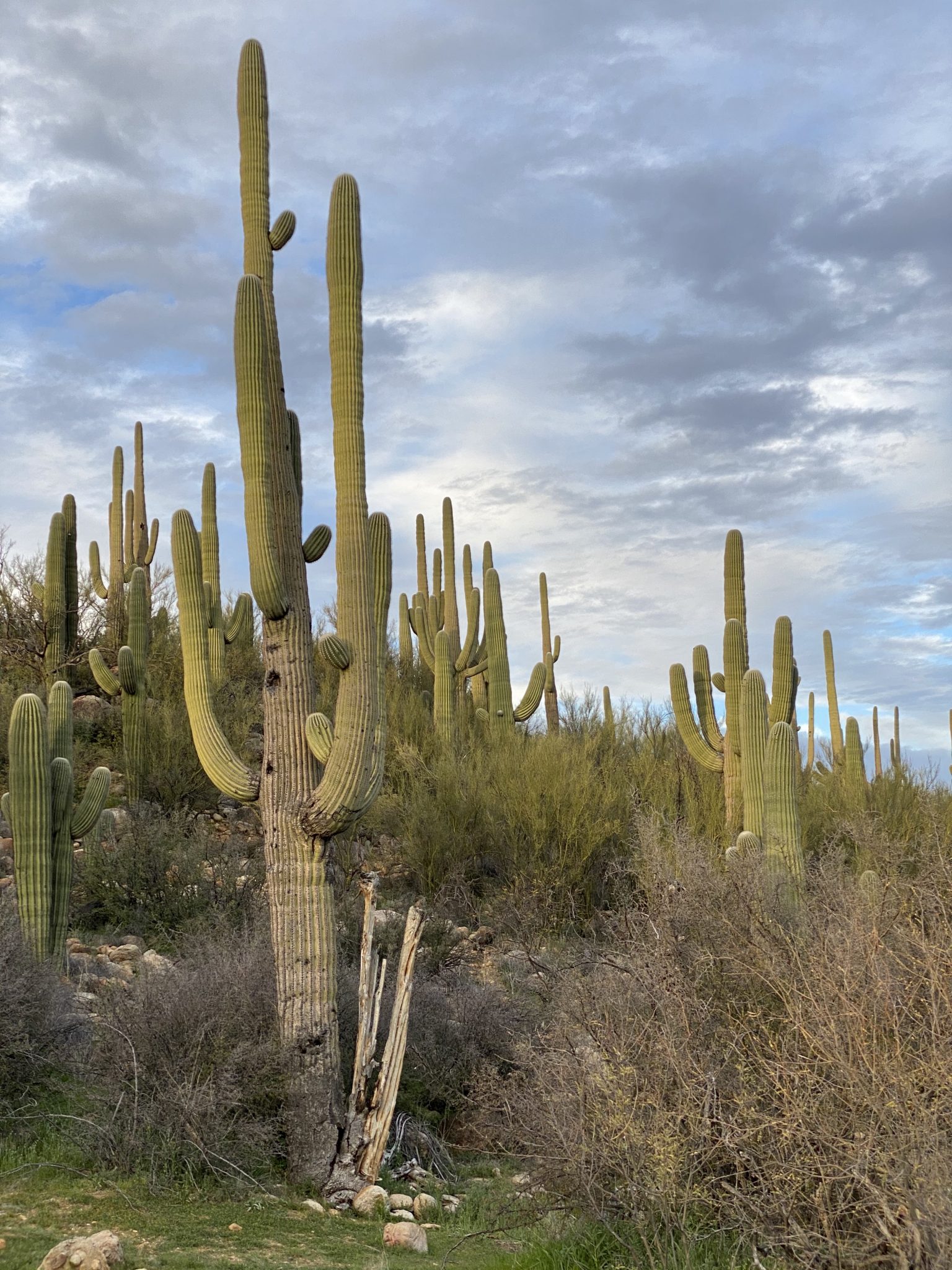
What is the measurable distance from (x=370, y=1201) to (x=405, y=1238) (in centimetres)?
77

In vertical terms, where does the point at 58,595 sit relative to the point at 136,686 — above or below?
above

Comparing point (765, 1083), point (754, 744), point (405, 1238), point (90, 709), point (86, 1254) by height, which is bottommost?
point (405, 1238)

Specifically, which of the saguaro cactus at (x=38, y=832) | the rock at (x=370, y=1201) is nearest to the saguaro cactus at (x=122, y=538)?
the saguaro cactus at (x=38, y=832)

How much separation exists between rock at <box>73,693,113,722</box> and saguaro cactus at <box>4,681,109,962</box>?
26.1ft

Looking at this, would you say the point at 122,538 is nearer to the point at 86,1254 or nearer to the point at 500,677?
the point at 500,677

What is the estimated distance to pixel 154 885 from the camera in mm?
12625

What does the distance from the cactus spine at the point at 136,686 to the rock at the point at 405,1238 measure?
34.2 ft

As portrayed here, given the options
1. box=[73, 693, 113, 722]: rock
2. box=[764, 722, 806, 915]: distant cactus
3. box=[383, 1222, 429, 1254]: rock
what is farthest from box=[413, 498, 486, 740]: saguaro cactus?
box=[383, 1222, 429, 1254]: rock

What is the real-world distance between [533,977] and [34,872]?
15.4 ft

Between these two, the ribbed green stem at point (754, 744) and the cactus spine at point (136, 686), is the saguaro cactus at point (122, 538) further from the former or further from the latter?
the ribbed green stem at point (754, 744)

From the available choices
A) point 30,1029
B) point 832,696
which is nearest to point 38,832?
point 30,1029

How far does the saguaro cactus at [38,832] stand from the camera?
9922mm

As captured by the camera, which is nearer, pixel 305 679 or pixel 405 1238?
pixel 405 1238

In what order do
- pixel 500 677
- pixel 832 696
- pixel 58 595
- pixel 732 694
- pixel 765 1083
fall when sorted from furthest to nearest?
pixel 832 696 → pixel 500 677 → pixel 58 595 → pixel 732 694 → pixel 765 1083
